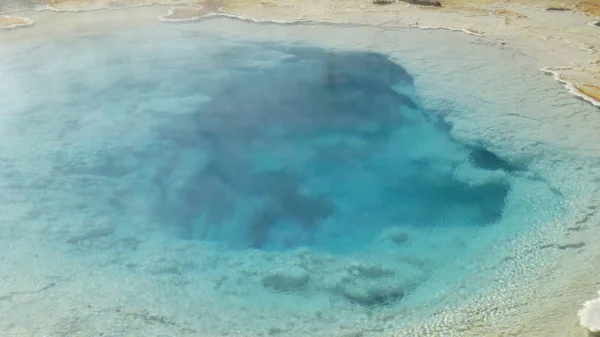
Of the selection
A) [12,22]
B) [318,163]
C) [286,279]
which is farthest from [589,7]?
[12,22]

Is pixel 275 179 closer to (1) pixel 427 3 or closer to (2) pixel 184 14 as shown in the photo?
(2) pixel 184 14

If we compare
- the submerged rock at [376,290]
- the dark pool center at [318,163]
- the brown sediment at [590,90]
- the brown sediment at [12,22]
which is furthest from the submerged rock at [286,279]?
the brown sediment at [12,22]

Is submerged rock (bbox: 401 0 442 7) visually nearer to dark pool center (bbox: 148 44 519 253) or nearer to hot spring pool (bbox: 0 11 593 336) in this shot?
hot spring pool (bbox: 0 11 593 336)

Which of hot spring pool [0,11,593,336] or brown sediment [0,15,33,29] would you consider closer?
hot spring pool [0,11,593,336]

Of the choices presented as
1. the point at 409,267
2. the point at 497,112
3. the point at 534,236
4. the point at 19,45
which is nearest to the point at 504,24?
the point at 497,112

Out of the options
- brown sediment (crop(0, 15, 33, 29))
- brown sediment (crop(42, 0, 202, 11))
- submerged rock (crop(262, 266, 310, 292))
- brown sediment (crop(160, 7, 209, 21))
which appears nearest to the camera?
submerged rock (crop(262, 266, 310, 292))

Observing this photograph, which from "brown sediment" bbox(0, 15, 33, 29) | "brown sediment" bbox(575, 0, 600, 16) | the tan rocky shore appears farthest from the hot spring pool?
"brown sediment" bbox(575, 0, 600, 16)

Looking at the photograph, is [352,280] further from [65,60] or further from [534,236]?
[65,60]
